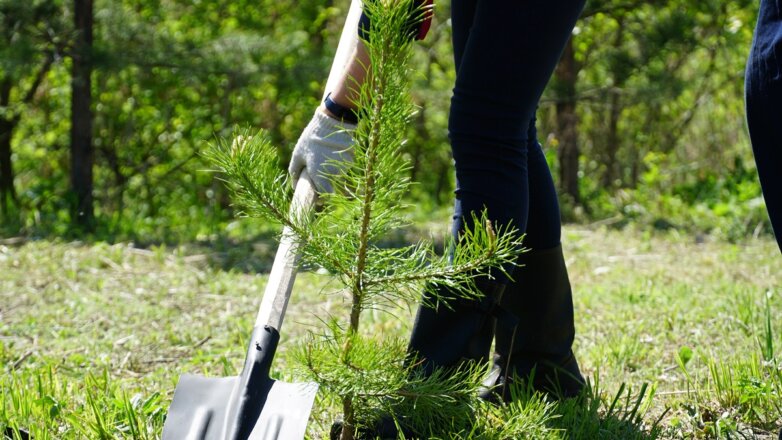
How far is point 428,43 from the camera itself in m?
6.73

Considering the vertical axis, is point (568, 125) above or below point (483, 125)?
below

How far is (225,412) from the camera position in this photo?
1.63 m

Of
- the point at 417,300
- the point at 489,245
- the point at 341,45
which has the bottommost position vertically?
the point at 417,300

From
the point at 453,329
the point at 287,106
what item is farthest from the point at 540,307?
the point at 287,106

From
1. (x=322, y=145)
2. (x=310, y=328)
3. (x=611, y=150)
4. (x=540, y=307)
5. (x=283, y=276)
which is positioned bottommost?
(x=310, y=328)

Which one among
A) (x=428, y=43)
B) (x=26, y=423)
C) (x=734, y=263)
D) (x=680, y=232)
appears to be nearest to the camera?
(x=26, y=423)

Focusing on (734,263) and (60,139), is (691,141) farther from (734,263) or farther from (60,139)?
(60,139)

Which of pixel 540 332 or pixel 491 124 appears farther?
pixel 540 332

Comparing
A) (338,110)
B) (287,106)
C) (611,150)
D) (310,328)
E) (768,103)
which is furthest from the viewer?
(287,106)

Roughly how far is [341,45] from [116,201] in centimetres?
557

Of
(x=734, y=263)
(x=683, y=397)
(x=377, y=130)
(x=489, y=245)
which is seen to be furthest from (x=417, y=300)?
(x=734, y=263)

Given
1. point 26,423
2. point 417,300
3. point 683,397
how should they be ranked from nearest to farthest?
1. point 417,300
2. point 26,423
3. point 683,397

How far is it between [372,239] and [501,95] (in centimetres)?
38

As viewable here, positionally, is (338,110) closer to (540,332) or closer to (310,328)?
(540,332)
